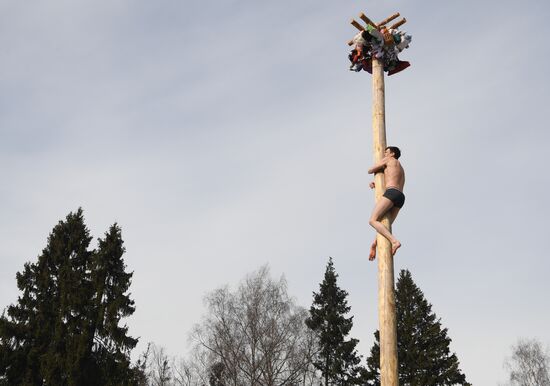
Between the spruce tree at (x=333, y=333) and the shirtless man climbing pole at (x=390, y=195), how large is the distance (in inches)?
1084

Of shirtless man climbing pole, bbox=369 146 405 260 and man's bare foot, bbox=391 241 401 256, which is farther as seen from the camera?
shirtless man climbing pole, bbox=369 146 405 260

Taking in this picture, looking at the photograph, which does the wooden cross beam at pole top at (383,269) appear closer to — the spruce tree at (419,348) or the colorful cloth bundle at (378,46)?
the colorful cloth bundle at (378,46)

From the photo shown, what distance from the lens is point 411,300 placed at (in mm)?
29859

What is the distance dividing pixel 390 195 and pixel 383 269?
35.2 inches

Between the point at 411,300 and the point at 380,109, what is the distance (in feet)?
83.5

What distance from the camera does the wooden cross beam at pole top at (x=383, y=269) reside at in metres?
5.07

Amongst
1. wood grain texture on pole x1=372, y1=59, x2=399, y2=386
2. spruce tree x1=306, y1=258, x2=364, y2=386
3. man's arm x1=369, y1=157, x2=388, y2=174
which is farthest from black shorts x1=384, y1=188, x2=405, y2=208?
spruce tree x1=306, y1=258, x2=364, y2=386

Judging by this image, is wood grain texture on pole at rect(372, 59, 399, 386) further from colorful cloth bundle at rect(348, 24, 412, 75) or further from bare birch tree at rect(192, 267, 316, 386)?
bare birch tree at rect(192, 267, 316, 386)

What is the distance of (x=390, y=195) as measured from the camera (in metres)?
5.82

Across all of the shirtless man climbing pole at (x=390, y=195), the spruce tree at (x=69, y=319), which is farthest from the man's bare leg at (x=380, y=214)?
the spruce tree at (x=69, y=319)

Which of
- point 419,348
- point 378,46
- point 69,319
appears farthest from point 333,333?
point 378,46

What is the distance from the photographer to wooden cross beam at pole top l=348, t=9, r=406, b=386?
5.07 meters

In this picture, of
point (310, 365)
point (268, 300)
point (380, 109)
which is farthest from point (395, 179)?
point (310, 365)

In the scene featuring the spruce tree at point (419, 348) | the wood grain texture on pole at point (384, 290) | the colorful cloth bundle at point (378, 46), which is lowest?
the wood grain texture on pole at point (384, 290)
